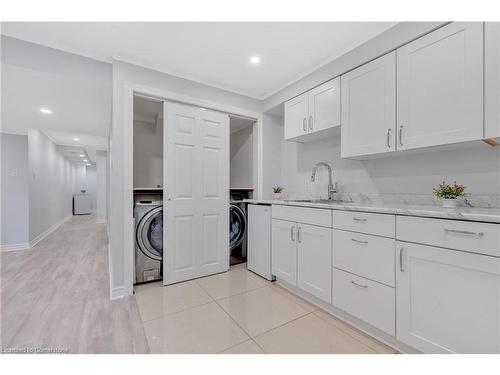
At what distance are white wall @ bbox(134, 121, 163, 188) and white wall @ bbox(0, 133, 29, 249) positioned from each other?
217 centimetres

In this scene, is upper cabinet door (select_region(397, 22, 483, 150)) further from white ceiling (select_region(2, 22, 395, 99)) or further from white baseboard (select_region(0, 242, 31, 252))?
white baseboard (select_region(0, 242, 31, 252))

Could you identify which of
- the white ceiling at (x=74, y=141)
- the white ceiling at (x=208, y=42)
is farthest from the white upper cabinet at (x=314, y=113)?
the white ceiling at (x=74, y=141)

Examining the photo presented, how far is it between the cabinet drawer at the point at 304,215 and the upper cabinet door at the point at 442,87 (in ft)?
2.55

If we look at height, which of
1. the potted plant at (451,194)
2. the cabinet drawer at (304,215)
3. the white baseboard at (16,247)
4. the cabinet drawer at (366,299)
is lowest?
the white baseboard at (16,247)

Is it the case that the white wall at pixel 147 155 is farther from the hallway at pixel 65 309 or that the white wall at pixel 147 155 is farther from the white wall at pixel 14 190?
the white wall at pixel 14 190

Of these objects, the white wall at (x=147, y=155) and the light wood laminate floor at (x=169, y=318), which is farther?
the white wall at (x=147, y=155)

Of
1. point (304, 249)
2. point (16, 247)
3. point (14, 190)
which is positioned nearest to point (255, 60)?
point (304, 249)

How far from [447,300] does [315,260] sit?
0.89 metres

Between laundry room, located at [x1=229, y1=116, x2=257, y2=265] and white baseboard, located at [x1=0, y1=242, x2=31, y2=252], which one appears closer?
laundry room, located at [x1=229, y1=116, x2=257, y2=265]

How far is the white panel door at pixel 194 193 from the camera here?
2443 millimetres

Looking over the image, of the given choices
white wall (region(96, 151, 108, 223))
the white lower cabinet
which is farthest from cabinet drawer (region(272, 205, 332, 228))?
white wall (region(96, 151, 108, 223))

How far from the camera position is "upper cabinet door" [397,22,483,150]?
4.51 ft

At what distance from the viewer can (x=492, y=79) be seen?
1307 millimetres
